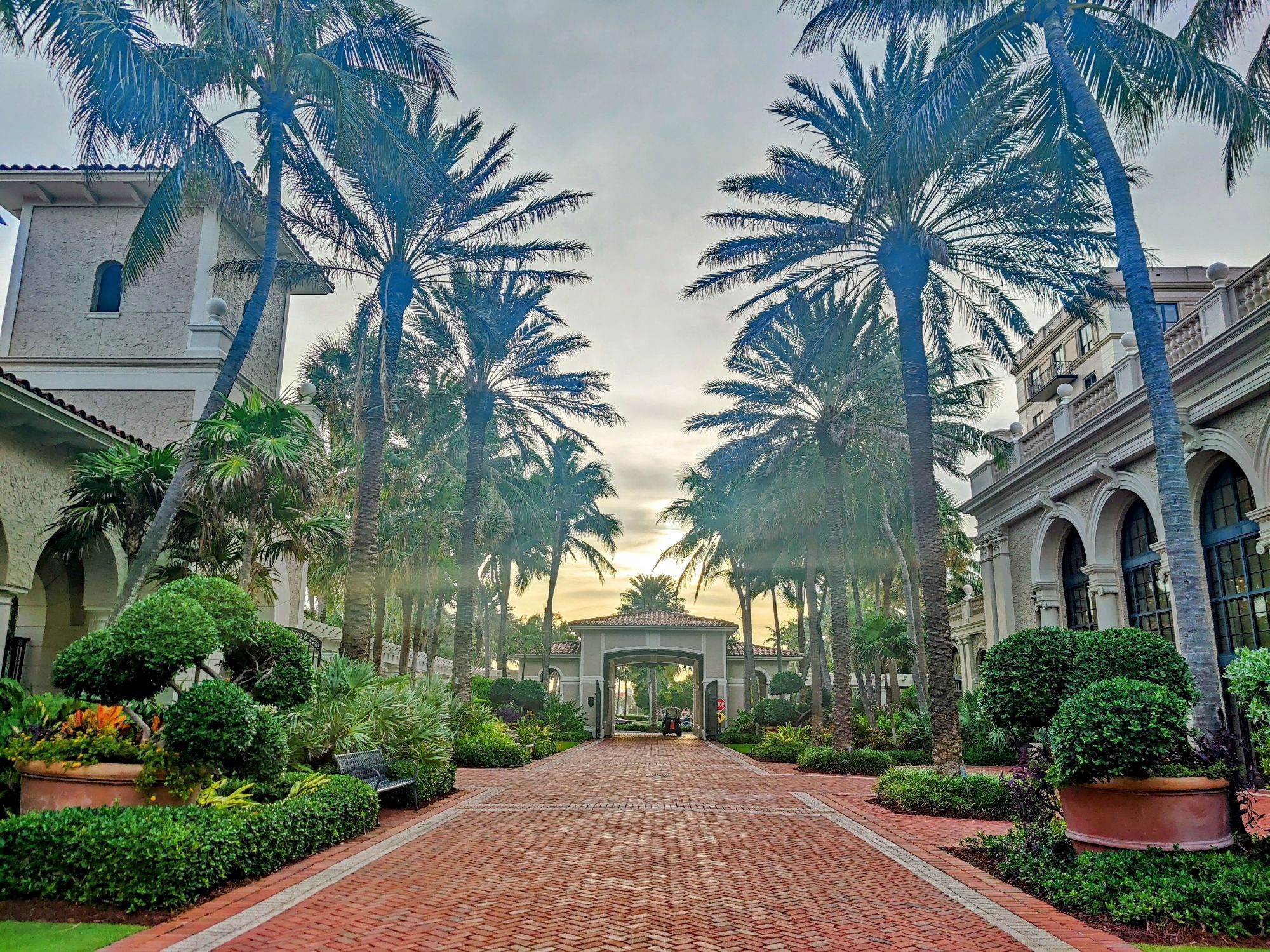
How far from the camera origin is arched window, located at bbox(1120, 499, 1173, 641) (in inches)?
691

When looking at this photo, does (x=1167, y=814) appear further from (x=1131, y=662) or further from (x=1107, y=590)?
(x=1107, y=590)

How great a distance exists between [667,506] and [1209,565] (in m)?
29.1

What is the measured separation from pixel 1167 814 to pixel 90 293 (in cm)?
→ 2363

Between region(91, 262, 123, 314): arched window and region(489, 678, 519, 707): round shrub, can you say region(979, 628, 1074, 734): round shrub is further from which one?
region(489, 678, 519, 707): round shrub

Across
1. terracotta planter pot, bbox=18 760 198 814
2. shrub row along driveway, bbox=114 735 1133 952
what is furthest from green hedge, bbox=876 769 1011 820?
terracotta planter pot, bbox=18 760 198 814

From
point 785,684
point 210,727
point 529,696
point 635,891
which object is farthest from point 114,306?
point 785,684

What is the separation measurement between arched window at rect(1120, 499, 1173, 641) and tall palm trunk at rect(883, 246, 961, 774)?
5301 millimetres

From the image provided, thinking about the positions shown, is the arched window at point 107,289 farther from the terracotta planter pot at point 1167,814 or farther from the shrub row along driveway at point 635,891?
the terracotta planter pot at point 1167,814

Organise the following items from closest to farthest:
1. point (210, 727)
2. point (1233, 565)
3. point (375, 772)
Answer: point (210, 727), point (375, 772), point (1233, 565)

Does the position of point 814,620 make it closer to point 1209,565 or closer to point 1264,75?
point 1209,565

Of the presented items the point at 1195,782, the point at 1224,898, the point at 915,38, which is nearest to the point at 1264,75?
the point at 915,38

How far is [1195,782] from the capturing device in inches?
290

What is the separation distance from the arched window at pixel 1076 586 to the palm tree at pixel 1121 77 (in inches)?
412

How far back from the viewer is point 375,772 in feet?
39.3
